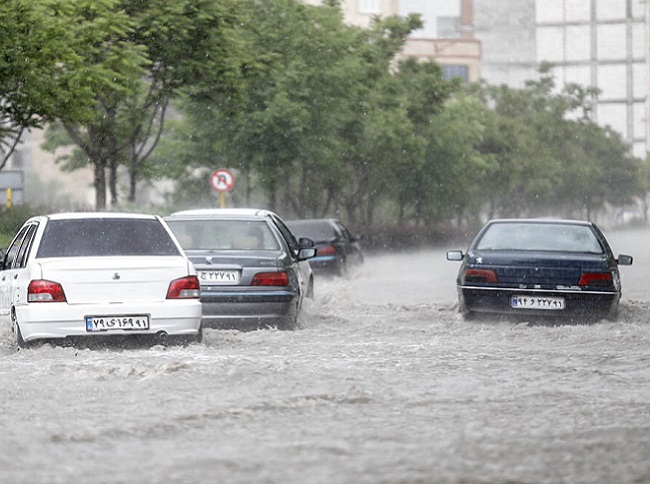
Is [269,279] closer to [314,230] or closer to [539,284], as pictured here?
[539,284]

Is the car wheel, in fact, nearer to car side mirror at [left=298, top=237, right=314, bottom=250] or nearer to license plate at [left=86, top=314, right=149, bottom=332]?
license plate at [left=86, top=314, right=149, bottom=332]

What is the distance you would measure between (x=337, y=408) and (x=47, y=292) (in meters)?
4.39

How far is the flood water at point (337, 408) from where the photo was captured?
25.0 feet

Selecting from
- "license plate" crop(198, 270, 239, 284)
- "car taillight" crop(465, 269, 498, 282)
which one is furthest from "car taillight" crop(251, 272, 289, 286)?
"car taillight" crop(465, 269, 498, 282)

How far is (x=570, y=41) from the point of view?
149 metres

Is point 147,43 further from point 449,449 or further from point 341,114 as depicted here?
point 449,449

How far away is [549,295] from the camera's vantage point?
17.5 meters

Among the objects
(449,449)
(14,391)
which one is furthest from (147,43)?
(449,449)

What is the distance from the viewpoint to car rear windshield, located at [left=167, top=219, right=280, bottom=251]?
672 inches

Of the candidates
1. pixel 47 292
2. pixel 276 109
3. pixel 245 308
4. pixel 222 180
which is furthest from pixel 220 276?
pixel 276 109

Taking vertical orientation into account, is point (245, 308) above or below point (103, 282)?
below

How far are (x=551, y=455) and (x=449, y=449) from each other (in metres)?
0.54

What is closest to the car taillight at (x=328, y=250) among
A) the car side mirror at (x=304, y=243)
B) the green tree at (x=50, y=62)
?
the green tree at (x=50, y=62)

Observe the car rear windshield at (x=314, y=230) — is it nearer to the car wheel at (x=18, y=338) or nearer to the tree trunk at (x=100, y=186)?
the tree trunk at (x=100, y=186)
